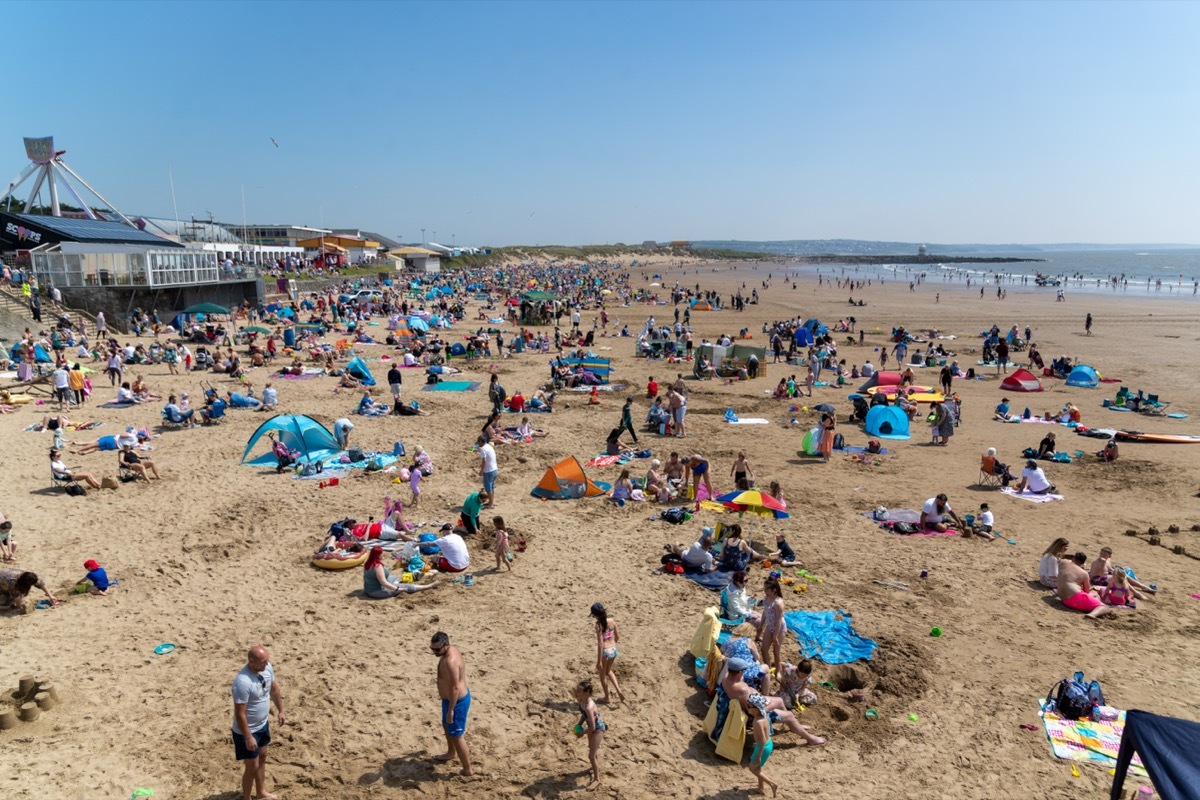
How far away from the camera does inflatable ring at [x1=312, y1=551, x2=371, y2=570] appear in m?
9.33

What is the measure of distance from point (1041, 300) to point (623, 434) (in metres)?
49.6

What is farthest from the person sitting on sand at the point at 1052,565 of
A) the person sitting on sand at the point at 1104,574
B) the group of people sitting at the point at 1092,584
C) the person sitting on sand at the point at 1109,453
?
the person sitting on sand at the point at 1109,453

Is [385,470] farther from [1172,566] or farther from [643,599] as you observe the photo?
[1172,566]

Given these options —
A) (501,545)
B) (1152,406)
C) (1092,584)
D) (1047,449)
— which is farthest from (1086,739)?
(1152,406)

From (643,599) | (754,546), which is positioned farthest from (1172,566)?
(643,599)

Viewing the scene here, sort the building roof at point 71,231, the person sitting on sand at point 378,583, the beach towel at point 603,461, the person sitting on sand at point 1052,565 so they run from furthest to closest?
the building roof at point 71,231, the beach towel at point 603,461, the person sitting on sand at point 1052,565, the person sitting on sand at point 378,583

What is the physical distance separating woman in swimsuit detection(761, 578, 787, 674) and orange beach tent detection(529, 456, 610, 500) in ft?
18.3

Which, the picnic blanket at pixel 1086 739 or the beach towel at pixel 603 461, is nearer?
the picnic blanket at pixel 1086 739

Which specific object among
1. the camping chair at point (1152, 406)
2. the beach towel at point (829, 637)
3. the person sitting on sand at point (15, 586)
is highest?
the camping chair at point (1152, 406)

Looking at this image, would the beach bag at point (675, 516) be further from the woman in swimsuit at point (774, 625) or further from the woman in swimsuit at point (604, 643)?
the woman in swimsuit at point (604, 643)

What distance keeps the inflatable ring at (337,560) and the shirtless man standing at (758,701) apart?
220 inches

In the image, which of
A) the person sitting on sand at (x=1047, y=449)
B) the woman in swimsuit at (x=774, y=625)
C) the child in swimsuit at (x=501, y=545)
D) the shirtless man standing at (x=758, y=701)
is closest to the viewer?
the shirtless man standing at (x=758, y=701)

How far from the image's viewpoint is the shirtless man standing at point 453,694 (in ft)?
18.1

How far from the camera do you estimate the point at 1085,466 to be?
14.0 metres
